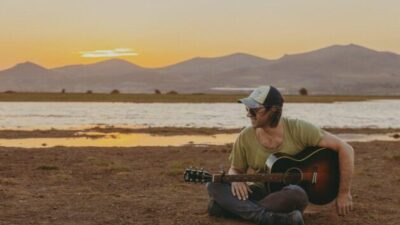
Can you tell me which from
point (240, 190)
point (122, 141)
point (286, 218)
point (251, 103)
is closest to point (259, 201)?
point (240, 190)

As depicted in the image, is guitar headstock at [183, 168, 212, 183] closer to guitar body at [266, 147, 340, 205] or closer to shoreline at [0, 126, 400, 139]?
Answer: guitar body at [266, 147, 340, 205]

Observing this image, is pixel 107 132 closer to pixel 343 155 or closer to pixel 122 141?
pixel 122 141

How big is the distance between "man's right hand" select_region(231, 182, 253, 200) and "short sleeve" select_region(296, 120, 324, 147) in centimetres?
84

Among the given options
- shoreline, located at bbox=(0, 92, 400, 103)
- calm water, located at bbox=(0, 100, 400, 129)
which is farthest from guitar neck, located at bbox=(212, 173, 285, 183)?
shoreline, located at bbox=(0, 92, 400, 103)

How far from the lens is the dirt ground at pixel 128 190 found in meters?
9.07

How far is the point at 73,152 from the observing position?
67.5 ft

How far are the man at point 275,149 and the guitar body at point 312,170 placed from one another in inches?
3.0

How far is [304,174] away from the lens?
25.2 feet

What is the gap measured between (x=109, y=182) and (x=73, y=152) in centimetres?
775

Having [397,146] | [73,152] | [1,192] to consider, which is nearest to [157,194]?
[1,192]

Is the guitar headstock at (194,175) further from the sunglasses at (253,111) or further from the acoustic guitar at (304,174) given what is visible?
the sunglasses at (253,111)

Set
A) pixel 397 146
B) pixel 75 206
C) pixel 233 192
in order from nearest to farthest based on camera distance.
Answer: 1. pixel 233 192
2. pixel 75 206
3. pixel 397 146

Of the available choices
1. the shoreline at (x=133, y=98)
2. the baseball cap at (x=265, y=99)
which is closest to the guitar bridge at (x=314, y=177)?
the baseball cap at (x=265, y=99)

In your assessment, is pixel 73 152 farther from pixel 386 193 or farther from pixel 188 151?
pixel 386 193
